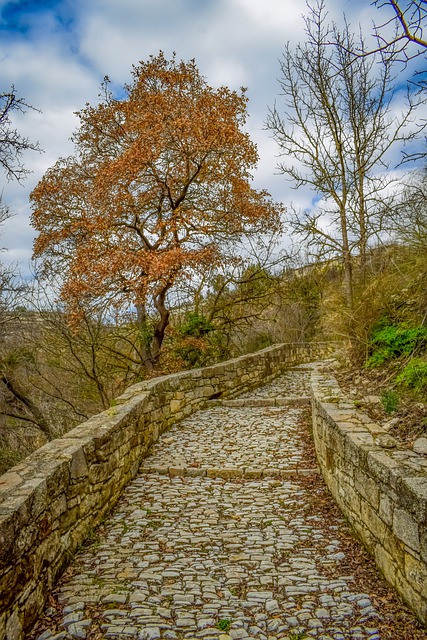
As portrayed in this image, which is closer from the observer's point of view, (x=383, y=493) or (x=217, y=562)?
(x=383, y=493)

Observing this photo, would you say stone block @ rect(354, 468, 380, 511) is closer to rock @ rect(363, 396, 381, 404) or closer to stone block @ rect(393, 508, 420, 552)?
stone block @ rect(393, 508, 420, 552)

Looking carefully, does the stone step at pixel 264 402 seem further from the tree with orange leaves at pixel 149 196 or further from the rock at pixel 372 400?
the rock at pixel 372 400

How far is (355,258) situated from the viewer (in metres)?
8.30

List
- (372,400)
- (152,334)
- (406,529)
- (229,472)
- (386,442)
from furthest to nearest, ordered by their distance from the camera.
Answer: (152,334), (229,472), (372,400), (386,442), (406,529)

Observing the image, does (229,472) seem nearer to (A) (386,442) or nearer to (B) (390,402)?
(B) (390,402)

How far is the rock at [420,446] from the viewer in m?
3.30

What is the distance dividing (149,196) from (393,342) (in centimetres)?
652

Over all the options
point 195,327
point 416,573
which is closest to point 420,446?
point 416,573

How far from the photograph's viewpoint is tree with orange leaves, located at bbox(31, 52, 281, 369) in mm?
8586

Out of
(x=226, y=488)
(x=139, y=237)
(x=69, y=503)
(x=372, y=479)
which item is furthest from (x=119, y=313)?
(x=372, y=479)

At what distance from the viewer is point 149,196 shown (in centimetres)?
1007

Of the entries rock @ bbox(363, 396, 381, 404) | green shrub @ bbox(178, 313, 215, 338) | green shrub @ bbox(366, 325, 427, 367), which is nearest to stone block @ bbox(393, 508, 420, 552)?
rock @ bbox(363, 396, 381, 404)

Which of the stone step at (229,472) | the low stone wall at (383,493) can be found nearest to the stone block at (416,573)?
the low stone wall at (383,493)

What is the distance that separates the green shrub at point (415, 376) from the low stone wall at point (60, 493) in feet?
10.8
